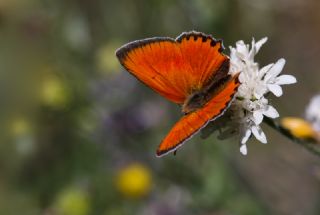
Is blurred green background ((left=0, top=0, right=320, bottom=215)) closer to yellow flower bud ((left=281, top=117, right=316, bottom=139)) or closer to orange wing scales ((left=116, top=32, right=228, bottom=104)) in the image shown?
yellow flower bud ((left=281, top=117, right=316, bottom=139))

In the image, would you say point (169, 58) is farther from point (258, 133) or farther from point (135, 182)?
point (135, 182)

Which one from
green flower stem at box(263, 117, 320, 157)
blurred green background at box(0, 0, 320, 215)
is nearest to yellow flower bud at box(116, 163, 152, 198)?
blurred green background at box(0, 0, 320, 215)

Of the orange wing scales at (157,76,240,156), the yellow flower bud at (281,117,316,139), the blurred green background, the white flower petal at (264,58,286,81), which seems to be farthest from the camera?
the blurred green background

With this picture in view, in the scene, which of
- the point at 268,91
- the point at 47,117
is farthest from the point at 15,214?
the point at 268,91

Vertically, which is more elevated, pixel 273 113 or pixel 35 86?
pixel 35 86

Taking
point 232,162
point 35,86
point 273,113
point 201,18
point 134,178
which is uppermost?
point 35,86

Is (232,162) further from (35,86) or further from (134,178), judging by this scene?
(35,86)

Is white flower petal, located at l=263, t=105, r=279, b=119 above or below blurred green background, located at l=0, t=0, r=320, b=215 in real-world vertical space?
below
